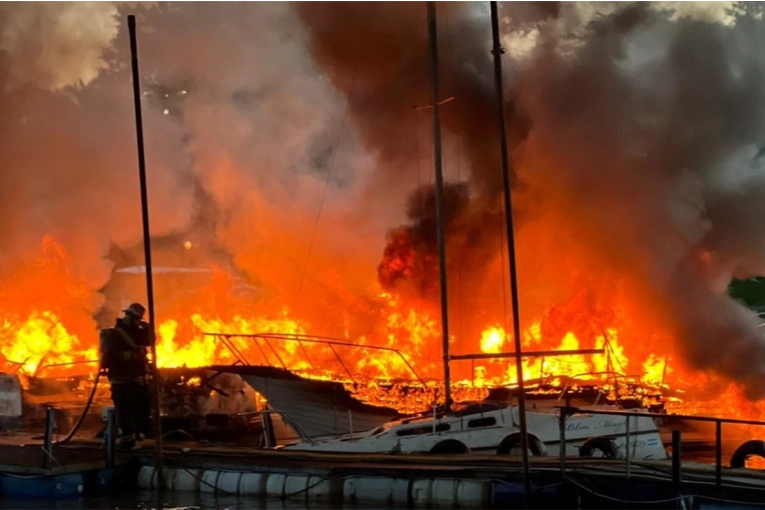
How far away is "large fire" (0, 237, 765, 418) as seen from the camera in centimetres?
2305

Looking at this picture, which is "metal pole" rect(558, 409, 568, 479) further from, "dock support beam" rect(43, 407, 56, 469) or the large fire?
the large fire

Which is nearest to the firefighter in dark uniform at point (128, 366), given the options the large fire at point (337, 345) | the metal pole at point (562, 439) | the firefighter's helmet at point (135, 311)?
the firefighter's helmet at point (135, 311)

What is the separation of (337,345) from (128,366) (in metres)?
12.5

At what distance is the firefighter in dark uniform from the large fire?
7746 mm

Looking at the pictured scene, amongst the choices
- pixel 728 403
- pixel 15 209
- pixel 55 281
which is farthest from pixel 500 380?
pixel 15 209

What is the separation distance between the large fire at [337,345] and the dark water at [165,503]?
8.92 metres

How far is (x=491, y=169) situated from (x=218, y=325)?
9060 mm

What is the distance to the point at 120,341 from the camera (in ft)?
42.5

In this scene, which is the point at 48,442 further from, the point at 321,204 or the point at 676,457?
the point at 321,204

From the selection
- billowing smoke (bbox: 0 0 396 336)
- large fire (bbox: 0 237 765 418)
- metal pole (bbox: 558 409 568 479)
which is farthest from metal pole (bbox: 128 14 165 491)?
billowing smoke (bbox: 0 0 396 336)

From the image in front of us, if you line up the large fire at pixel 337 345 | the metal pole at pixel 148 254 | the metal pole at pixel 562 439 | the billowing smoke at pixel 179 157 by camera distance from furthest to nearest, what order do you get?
the billowing smoke at pixel 179 157 → the large fire at pixel 337 345 → the metal pole at pixel 148 254 → the metal pole at pixel 562 439

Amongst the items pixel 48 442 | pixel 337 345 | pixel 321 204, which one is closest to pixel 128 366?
pixel 48 442

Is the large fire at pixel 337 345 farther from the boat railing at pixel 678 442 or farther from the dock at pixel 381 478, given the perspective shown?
the boat railing at pixel 678 442

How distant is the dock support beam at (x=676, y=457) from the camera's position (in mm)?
9461
